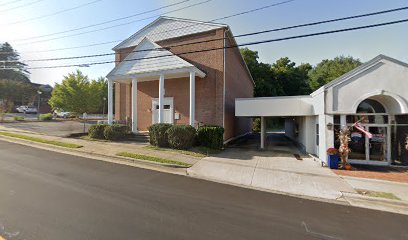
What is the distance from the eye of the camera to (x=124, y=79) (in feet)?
53.8

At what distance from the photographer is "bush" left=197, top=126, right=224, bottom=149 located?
1290cm

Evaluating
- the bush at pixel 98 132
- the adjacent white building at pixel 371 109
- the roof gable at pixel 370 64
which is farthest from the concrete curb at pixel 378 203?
the bush at pixel 98 132

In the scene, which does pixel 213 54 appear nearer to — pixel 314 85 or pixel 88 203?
pixel 88 203

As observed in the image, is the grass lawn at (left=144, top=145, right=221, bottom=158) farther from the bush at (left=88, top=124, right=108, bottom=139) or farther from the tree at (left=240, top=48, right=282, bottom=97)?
the tree at (left=240, top=48, right=282, bottom=97)

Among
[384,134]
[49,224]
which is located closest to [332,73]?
[384,134]

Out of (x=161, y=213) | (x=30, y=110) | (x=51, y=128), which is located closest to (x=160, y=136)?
(x=161, y=213)

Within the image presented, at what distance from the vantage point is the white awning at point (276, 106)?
13172mm

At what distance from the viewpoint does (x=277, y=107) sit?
540 inches

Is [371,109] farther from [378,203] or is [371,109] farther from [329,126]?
[378,203]

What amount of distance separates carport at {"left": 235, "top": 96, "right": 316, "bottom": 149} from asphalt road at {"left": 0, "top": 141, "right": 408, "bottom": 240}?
8.25 m

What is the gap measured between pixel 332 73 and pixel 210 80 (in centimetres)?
4146

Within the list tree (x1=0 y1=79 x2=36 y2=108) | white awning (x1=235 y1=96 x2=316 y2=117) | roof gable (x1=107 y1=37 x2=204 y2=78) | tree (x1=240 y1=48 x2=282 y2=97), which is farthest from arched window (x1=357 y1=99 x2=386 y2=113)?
tree (x1=0 y1=79 x2=36 y2=108)

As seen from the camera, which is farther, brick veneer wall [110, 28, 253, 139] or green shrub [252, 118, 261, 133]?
green shrub [252, 118, 261, 133]

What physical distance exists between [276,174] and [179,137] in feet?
19.1
